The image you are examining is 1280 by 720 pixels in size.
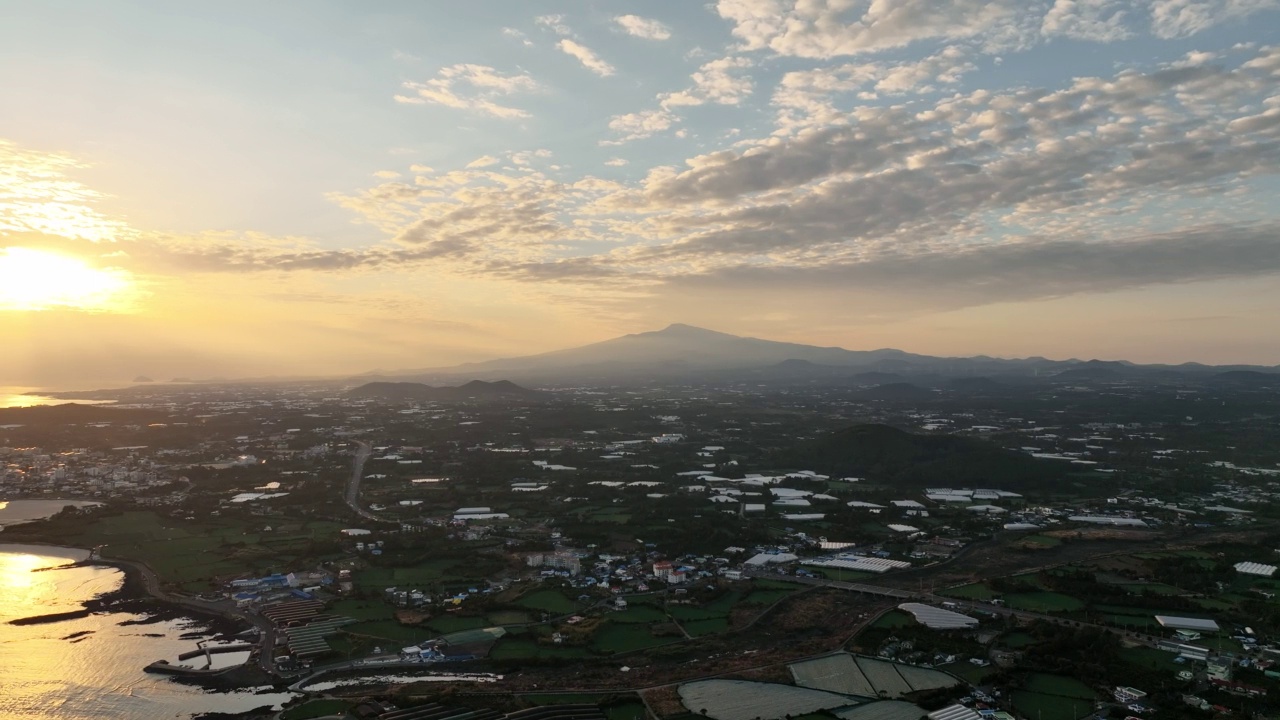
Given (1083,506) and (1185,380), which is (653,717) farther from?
(1185,380)

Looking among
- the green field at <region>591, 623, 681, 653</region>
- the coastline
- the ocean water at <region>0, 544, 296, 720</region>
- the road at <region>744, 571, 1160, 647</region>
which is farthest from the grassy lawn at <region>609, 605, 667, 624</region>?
the coastline

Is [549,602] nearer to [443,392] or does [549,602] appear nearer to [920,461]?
[920,461]

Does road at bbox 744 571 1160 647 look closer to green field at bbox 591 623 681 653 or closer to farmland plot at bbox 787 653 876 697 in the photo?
farmland plot at bbox 787 653 876 697

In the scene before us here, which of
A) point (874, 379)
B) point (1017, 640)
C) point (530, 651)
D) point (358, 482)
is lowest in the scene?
point (530, 651)

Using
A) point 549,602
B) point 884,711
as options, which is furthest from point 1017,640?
point 549,602

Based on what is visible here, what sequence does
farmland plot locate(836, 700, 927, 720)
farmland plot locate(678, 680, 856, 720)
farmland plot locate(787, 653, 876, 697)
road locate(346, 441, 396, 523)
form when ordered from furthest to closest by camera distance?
road locate(346, 441, 396, 523)
farmland plot locate(787, 653, 876, 697)
farmland plot locate(678, 680, 856, 720)
farmland plot locate(836, 700, 927, 720)

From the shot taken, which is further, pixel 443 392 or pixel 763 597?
pixel 443 392

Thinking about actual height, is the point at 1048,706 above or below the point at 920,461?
below

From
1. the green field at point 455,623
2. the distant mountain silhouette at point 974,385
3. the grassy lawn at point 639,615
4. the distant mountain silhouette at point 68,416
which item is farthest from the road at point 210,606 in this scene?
the distant mountain silhouette at point 974,385
